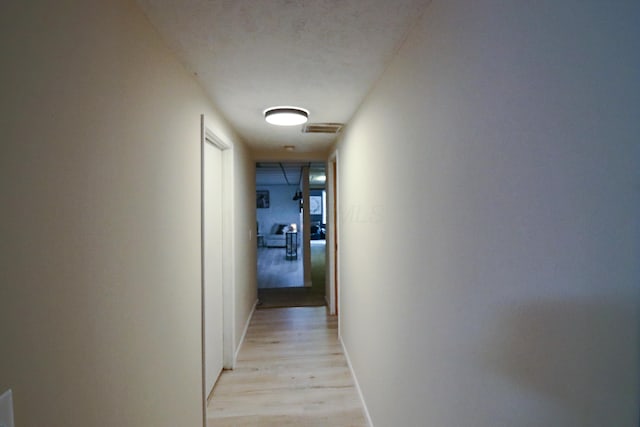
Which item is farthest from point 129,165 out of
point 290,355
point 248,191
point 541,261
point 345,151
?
point 248,191

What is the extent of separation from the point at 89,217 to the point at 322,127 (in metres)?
2.43

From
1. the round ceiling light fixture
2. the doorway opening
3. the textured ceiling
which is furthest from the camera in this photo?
the doorway opening

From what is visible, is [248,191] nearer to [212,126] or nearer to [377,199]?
[212,126]

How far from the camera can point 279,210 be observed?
41.2ft

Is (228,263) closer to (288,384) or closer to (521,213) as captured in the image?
(288,384)

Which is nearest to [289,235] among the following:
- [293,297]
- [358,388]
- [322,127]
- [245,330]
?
[293,297]

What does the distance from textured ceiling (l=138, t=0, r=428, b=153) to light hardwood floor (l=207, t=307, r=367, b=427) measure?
2.33 metres

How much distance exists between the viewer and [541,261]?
2.10ft

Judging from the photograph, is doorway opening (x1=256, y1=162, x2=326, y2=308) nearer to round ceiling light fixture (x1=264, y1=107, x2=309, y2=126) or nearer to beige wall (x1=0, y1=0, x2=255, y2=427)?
round ceiling light fixture (x1=264, y1=107, x2=309, y2=126)

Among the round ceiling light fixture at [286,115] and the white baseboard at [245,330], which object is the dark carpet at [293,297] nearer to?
the white baseboard at [245,330]

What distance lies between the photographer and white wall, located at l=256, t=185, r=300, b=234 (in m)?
12.5

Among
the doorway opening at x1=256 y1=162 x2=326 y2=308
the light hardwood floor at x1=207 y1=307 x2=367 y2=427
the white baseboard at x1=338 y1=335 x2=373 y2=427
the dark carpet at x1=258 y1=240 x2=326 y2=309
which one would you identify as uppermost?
the doorway opening at x1=256 y1=162 x2=326 y2=308

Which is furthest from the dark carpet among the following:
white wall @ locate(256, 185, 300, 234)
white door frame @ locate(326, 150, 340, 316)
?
white wall @ locate(256, 185, 300, 234)

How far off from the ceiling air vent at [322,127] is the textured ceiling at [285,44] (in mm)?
606
